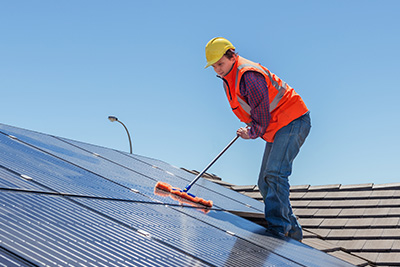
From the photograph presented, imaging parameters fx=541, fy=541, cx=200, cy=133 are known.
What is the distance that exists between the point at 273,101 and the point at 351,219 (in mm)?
3520

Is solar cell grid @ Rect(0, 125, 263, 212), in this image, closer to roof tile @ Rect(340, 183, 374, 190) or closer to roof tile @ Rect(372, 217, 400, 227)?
roof tile @ Rect(372, 217, 400, 227)

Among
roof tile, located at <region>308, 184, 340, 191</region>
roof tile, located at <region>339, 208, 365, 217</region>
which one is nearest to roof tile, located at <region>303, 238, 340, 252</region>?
roof tile, located at <region>339, 208, 365, 217</region>

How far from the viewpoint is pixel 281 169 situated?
5.55 meters

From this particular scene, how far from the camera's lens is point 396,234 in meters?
7.37

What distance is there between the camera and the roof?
688 cm

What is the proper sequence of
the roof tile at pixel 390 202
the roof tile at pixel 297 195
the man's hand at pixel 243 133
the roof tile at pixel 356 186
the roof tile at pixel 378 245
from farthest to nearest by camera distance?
the roof tile at pixel 297 195, the roof tile at pixel 356 186, the roof tile at pixel 390 202, the roof tile at pixel 378 245, the man's hand at pixel 243 133

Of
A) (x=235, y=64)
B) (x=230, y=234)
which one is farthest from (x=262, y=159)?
(x=230, y=234)

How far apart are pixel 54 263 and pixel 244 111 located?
3768mm

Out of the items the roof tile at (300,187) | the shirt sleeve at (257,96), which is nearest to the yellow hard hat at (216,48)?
the shirt sleeve at (257,96)

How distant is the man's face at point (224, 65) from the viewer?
5.31 meters

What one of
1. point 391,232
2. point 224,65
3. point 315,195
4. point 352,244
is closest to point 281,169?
point 224,65

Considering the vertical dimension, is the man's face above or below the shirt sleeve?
above

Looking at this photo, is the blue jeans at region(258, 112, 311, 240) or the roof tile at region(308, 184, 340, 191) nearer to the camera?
the blue jeans at region(258, 112, 311, 240)

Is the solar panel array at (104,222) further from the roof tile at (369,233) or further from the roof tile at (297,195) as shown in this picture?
the roof tile at (297,195)
